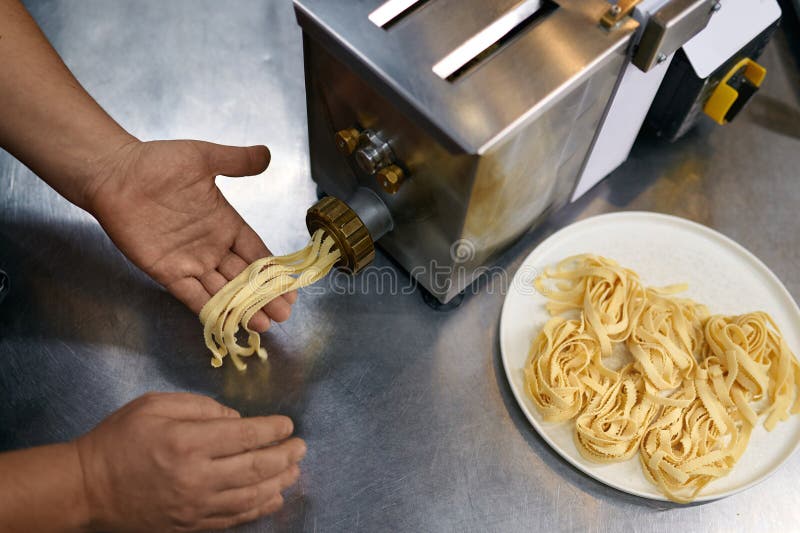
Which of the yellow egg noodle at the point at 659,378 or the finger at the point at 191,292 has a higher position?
the finger at the point at 191,292

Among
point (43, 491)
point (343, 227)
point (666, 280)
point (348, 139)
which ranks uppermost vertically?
point (348, 139)

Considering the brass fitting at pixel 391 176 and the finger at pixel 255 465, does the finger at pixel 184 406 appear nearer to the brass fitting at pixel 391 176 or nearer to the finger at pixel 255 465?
the finger at pixel 255 465

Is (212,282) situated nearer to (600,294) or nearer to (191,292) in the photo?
(191,292)

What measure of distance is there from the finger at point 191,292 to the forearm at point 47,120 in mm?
193

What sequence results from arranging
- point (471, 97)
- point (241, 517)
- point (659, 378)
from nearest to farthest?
point (471, 97) < point (241, 517) < point (659, 378)

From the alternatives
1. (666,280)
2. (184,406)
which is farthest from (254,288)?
(666,280)

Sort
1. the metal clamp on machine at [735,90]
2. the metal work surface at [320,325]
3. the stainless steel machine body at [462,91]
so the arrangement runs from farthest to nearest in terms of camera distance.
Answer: the metal clamp on machine at [735,90] → the metal work surface at [320,325] → the stainless steel machine body at [462,91]

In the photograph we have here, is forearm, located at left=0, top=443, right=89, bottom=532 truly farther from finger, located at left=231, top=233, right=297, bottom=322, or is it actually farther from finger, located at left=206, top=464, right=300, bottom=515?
finger, located at left=231, top=233, right=297, bottom=322

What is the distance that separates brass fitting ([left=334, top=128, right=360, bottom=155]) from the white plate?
372 mm

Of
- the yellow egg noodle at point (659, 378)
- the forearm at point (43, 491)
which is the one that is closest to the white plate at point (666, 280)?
the yellow egg noodle at point (659, 378)

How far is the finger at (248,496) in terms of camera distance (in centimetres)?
89

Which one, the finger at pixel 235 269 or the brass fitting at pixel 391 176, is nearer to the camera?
the brass fitting at pixel 391 176

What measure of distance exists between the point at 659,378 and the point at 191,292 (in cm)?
71

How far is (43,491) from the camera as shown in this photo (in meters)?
0.86
